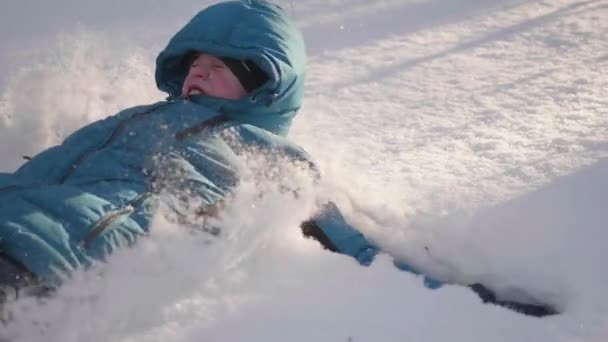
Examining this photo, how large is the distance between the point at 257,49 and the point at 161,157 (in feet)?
2.07

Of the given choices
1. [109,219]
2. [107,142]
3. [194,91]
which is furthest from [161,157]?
[194,91]

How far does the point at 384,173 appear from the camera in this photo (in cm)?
238

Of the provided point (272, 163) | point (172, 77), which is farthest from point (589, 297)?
point (172, 77)

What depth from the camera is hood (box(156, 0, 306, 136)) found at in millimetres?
2207

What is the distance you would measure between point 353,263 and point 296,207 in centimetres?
36

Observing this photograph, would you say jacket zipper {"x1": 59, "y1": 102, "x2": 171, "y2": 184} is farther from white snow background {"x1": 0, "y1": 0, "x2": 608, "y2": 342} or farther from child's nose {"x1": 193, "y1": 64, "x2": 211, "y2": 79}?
white snow background {"x1": 0, "y1": 0, "x2": 608, "y2": 342}

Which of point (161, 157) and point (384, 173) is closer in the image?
point (161, 157)

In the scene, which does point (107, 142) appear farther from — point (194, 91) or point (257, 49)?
point (257, 49)

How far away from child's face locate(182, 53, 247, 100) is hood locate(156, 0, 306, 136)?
0.05 meters

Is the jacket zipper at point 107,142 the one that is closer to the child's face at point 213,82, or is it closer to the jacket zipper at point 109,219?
the child's face at point 213,82

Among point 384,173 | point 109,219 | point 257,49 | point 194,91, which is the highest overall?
point 257,49

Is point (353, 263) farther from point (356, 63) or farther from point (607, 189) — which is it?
point (356, 63)

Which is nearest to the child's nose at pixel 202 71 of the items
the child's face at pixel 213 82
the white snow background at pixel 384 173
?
the child's face at pixel 213 82

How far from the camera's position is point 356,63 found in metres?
3.60
